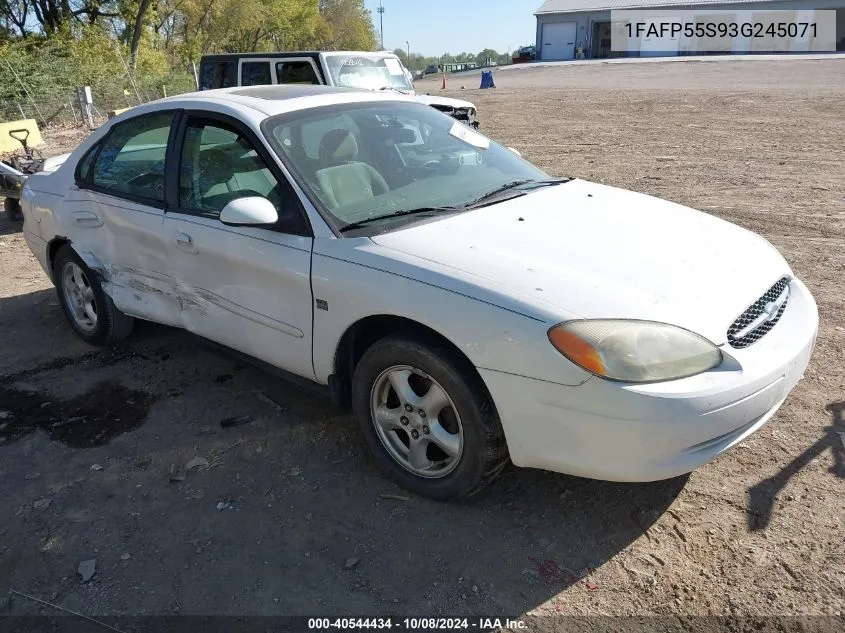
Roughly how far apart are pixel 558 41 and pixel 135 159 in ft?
221

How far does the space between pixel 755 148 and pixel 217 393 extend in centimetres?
1051

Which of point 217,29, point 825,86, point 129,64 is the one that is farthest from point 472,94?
point 217,29

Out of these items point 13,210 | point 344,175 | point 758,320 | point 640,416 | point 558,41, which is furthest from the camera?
point 558,41

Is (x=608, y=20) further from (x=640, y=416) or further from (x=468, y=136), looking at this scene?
(x=640, y=416)

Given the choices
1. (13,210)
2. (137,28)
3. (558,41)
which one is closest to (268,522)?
(13,210)

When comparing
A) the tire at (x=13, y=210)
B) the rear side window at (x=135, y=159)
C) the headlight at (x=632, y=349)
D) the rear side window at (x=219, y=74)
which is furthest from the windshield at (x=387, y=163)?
the rear side window at (x=219, y=74)

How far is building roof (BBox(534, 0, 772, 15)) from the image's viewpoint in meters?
58.5

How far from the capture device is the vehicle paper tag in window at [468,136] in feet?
13.2

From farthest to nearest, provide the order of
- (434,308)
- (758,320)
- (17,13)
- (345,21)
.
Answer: (345,21), (17,13), (758,320), (434,308)

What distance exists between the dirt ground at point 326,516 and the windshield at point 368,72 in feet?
25.3

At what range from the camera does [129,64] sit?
30891mm

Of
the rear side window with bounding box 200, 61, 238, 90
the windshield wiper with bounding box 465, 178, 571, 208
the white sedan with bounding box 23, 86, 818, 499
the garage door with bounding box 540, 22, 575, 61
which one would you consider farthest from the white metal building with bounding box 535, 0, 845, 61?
the white sedan with bounding box 23, 86, 818, 499

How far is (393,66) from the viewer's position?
40.7ft

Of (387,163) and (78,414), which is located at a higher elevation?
(387,163)
